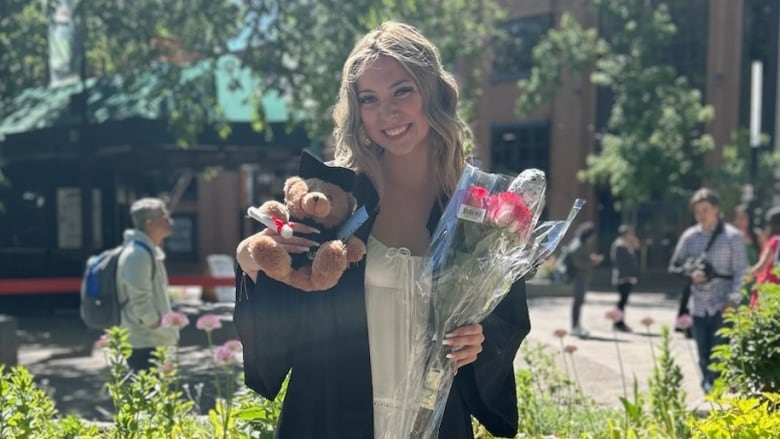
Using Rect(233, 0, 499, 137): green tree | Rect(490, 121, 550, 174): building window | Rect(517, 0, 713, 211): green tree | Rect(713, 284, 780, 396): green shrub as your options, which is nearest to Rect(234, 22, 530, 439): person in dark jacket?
Rect(713, 284, 780, 396): green shrub

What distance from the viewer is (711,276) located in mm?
5551

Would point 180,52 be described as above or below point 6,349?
above

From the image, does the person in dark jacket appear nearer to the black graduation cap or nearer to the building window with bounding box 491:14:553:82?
the black graduation cap

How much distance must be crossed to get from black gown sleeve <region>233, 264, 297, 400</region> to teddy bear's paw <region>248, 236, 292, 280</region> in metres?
0.09

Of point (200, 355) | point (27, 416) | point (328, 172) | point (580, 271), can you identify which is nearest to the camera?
point (328, 172)

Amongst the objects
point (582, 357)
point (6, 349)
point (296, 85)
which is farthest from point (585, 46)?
point (6, 349)

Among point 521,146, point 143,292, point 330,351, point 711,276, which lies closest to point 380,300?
point 330,351

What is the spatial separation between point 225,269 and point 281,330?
11.0m

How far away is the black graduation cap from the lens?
1.68m

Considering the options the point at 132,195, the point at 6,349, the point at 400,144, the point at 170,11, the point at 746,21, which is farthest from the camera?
the point at 746,21

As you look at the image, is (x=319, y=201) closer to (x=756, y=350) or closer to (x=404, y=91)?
(x=404, y=91)

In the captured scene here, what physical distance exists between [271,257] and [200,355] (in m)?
6.44

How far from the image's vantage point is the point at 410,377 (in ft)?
5.30

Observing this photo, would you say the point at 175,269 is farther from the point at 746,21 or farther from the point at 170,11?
the point at 746,21
